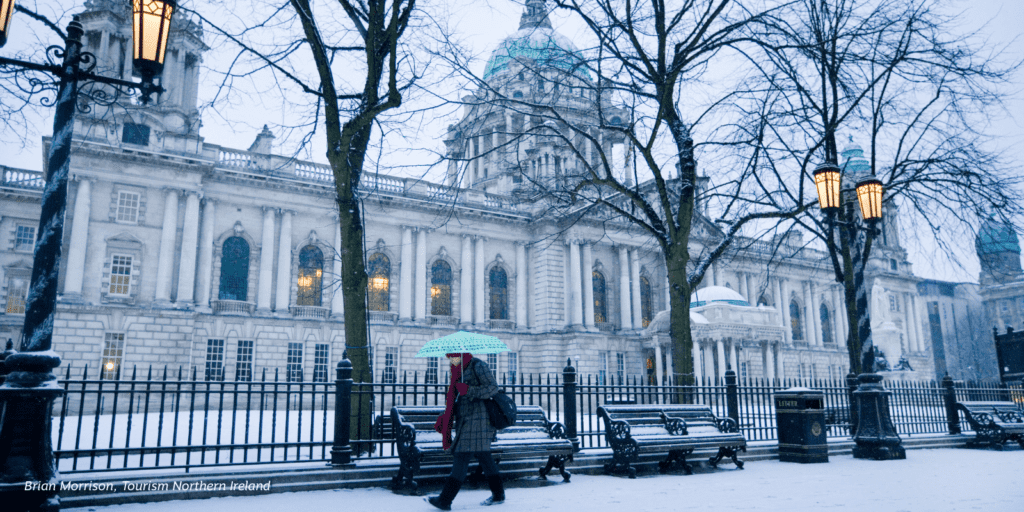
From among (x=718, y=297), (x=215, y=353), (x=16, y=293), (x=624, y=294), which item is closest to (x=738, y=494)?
(x=215, y=353)

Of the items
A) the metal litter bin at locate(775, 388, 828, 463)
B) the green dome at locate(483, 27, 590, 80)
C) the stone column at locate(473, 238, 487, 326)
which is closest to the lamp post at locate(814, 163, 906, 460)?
the metal litter bin at locate(775, 388, 828, 463)

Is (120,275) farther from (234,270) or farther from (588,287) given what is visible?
(588,287)

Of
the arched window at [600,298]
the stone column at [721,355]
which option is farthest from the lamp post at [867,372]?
the arched window at [600,298]

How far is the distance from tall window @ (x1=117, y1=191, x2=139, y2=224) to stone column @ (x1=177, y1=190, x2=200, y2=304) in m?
2.04

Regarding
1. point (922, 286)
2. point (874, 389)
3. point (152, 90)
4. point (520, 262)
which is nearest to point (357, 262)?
point (152, 90)

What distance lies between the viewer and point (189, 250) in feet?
102

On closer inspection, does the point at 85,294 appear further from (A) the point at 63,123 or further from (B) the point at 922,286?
(B) the point at 922,286

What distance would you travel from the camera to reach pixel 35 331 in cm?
579

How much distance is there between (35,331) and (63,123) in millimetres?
1871

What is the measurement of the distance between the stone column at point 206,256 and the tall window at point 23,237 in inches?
338

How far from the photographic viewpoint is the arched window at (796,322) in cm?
5556

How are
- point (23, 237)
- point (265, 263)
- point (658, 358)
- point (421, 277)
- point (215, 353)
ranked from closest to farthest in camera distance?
1. point (215, 353)
2. point (23, 237)
3. point (265, 263)
4. point (421, 277)
5. point (658, 358)

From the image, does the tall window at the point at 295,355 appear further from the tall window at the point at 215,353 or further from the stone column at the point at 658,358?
the stone column at the point at 658,358

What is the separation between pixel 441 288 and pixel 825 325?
121ft
